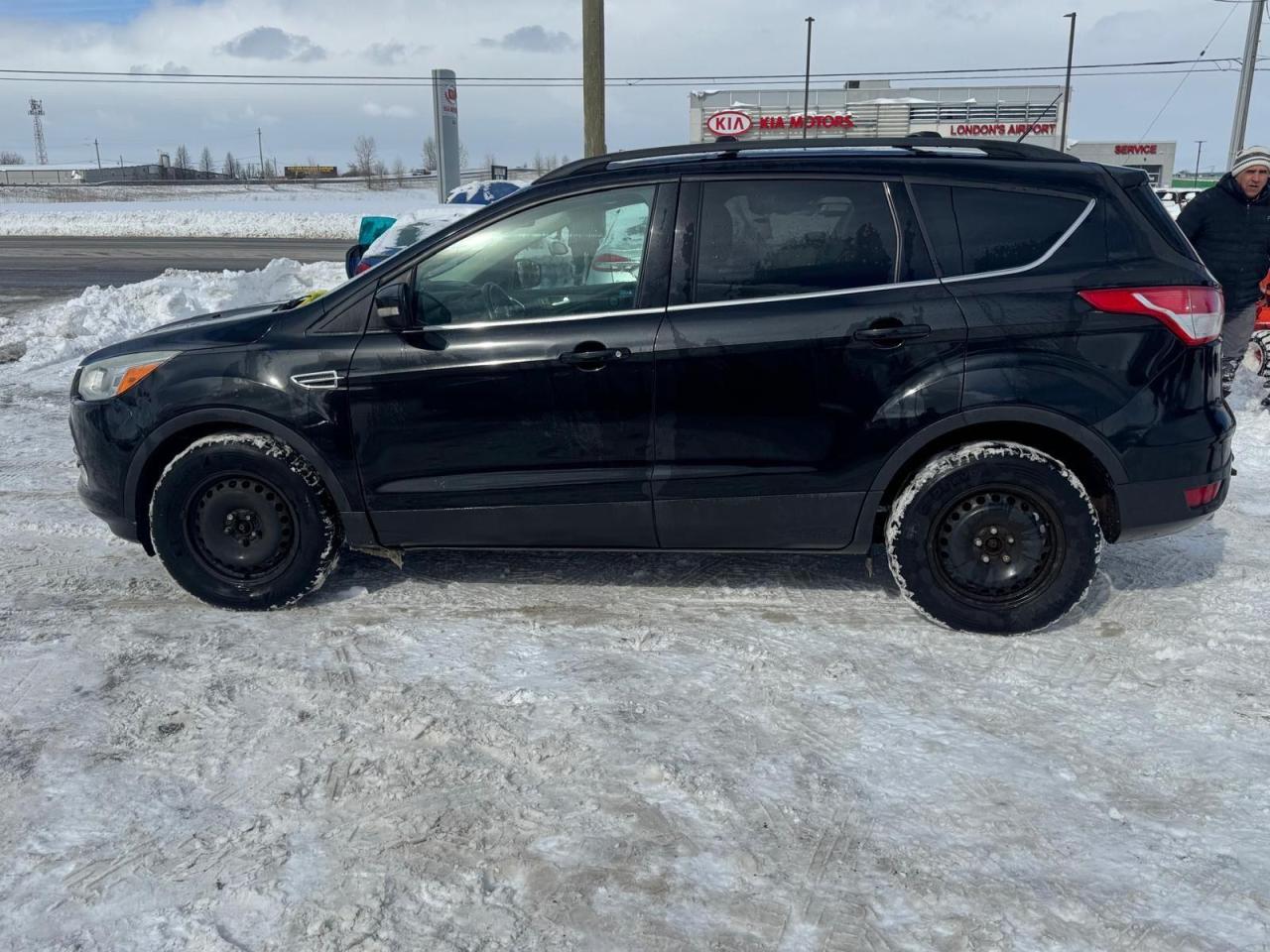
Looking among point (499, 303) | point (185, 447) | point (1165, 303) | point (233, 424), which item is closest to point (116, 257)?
point (185, 447)

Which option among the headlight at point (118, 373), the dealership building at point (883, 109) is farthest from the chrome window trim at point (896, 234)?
the dealership building at point (883, 109)

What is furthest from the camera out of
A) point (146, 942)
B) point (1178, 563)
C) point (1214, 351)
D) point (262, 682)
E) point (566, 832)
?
point (1178, 563)

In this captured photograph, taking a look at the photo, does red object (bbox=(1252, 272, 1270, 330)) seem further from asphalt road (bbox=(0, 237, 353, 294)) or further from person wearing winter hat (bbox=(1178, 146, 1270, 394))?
asphalt road (bbox=(0, 237, 353, 294))

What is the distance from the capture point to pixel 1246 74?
22922 mm

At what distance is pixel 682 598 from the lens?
432 cm

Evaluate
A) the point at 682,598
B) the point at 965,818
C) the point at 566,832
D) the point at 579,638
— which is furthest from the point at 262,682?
the point at 965,818

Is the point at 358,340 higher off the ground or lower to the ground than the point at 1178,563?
higher

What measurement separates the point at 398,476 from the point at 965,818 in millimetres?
2497

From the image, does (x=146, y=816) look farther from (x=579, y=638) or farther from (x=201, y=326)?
(x=201, y=326)

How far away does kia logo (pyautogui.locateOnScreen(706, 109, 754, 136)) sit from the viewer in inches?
1564

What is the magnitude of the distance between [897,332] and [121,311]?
10748 mm

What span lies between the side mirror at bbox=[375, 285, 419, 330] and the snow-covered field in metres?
1.21

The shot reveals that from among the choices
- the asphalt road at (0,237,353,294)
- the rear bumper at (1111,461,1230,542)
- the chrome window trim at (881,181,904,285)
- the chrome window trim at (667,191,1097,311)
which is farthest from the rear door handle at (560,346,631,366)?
the asphalt road at (0,237,353,294)

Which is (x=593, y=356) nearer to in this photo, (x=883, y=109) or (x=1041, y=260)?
(x=1041, y=260)
